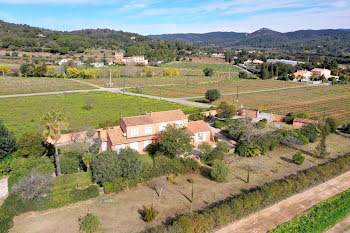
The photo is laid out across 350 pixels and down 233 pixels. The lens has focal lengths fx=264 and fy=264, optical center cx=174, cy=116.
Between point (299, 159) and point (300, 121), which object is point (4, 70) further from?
point (299, 159)

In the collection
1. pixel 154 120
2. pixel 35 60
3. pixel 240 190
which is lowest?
pixel 240 190

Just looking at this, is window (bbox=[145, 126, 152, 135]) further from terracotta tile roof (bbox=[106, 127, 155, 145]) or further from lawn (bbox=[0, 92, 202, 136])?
lawn (bbox=[0, 92, 202, 136])

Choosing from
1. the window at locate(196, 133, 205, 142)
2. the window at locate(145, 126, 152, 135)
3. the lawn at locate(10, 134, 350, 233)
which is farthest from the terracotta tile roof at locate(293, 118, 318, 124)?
the window at locate(145, 126, 152, 135)

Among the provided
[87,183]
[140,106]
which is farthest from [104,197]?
[140,106]

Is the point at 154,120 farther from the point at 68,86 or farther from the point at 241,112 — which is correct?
the point at 68,86

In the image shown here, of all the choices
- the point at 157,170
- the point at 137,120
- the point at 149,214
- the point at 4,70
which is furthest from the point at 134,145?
the point at 4,70

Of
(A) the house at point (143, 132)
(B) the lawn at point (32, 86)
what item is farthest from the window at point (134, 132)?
(B) the lawn at point (32, 86)
